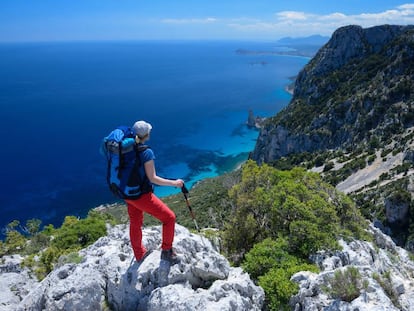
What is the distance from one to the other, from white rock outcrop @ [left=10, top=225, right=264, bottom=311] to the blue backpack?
220cm

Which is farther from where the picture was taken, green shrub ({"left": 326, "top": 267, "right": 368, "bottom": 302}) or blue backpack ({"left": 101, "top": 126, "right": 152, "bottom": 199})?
green shrub ({"left": 326, "top": 267, "right": 368, "bottom": 302})

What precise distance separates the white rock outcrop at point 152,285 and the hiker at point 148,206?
379mm

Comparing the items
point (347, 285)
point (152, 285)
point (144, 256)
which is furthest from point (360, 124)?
point (152, 285)

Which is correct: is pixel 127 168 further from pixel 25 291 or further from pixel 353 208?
pixel 353 208

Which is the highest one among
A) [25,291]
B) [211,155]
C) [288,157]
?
[25,291]

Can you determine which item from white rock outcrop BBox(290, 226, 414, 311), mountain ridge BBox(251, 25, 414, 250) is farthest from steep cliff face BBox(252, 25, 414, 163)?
white rock outcrop BBox(290, 226, 414, 311)

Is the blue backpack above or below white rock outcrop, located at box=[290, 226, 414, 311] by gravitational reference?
above

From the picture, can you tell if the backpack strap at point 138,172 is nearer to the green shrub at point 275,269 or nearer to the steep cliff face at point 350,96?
the green shrub at point 275,269

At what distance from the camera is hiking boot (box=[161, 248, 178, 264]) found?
29.2 ft

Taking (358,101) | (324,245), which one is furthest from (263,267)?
(358,101)

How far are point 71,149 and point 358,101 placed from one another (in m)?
75.8

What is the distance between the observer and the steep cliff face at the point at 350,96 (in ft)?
210

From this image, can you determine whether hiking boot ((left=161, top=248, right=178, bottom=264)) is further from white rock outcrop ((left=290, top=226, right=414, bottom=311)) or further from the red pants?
white rock outcrop ((left=290, top=226, right=414, bottom=311))

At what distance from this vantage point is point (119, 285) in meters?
8.90
